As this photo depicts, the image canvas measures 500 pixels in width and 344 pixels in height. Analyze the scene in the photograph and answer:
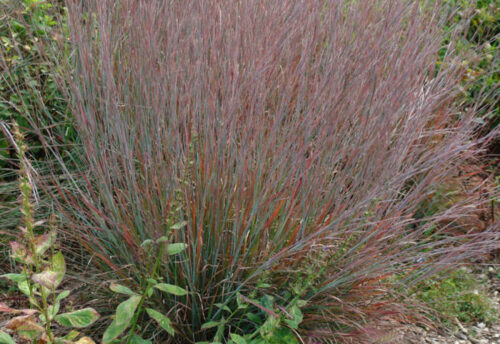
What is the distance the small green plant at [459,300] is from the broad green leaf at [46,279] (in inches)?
73.7

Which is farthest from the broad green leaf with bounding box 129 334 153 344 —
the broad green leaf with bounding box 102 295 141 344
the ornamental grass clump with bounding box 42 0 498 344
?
the broad green leaf with bounding box 102 295 141 344

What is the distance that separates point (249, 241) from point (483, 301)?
154cm

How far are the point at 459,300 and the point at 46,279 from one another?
2110 mm

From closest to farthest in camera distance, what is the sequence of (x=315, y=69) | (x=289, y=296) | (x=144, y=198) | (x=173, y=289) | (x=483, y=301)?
(x=173, y=289)
(x=289, y=296)
(x=144, y=198)
(x=315, y=69)
(x=483, y=301)

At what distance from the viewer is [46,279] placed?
59.9 inches

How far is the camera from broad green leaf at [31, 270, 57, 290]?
1.50 meters

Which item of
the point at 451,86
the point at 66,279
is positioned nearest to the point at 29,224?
the point at 66,279

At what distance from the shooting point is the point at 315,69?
250cm

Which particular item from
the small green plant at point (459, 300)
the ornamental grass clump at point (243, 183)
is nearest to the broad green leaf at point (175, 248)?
the ornamental grass clump at point (243, 183)

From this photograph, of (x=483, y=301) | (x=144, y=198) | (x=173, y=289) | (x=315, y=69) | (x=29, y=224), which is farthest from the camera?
(x=483, y=301)

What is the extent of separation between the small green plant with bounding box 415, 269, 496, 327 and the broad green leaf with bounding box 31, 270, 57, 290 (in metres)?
1.87

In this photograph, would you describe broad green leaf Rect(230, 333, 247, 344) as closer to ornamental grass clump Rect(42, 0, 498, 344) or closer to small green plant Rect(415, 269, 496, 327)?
ornamental grass clump Rect(42, 0, 498, 344)

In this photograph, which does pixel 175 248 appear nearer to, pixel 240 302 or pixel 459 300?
pixel 240 302

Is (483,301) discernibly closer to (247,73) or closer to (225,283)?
(225,283)
